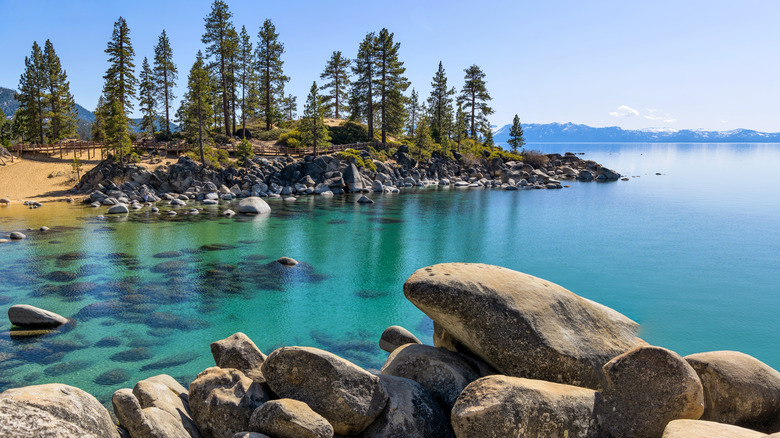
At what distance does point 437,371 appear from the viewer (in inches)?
329

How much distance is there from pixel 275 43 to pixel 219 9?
1254 cm

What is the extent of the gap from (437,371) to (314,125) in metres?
60.2

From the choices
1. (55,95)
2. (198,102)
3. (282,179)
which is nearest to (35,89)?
(55,95)

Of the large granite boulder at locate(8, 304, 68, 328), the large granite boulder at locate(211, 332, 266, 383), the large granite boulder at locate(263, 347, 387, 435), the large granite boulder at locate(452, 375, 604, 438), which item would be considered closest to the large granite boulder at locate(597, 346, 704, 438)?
the large granite boulder at locate(452, 375, 604, 438)

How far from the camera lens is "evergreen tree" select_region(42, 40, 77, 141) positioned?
66.1m

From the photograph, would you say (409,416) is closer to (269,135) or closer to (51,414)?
(51,414)

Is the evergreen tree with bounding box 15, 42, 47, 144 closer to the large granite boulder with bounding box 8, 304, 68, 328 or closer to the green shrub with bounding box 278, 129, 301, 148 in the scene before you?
the green shrub with bounding box 278, 129, 301, 148

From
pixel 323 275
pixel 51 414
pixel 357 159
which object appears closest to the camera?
pixel 51 414

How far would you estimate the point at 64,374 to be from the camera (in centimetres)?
1205

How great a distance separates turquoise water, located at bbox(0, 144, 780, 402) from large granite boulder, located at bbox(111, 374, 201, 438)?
3.86 metres

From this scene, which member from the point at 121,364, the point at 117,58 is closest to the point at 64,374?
the point at 121,364

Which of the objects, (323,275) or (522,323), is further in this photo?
(323,275)

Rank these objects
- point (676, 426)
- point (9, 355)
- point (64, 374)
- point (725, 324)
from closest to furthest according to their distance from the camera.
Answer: point (676, 426), point (64, 374), point (9, 355), point (725, 324)

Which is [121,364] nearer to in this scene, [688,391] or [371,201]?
[688,391]
